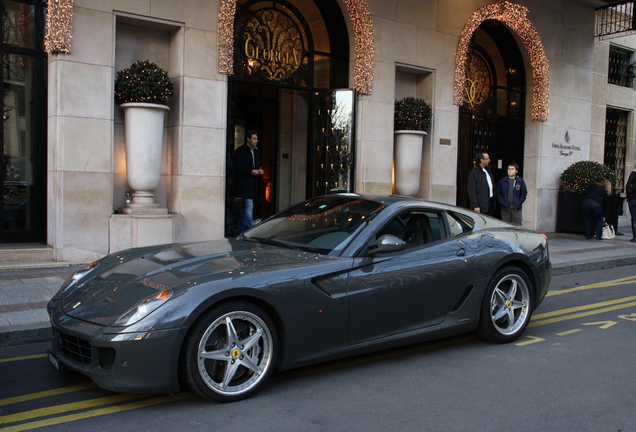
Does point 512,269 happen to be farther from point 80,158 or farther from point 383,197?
point 80,158

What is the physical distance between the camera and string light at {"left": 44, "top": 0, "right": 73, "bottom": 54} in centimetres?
890

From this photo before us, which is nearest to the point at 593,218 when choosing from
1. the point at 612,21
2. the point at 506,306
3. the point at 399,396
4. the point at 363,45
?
the point at 612,21

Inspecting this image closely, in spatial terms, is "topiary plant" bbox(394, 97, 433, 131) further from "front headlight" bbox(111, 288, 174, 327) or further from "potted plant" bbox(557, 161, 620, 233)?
"front headlight" bbox(111, 288, 174, 327)

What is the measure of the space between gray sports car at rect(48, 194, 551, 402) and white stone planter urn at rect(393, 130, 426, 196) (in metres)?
7.35

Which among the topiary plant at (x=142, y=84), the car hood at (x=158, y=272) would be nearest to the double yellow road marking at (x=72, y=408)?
the car hood at (x=158, y=272)

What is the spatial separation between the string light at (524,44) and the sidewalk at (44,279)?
153 inches

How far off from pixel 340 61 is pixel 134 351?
10.4m

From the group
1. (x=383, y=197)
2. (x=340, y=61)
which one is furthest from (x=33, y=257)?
(x=340, y=61)

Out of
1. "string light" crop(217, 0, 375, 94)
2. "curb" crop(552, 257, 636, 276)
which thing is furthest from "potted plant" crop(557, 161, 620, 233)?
"string light" crop(217, 0, 375, 94)

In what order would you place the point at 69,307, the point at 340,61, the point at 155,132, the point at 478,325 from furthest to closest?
the point at 340,61 < the point at 155,132 < the point at 478,325 < the point at 69,307

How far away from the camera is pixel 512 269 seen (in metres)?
5.80

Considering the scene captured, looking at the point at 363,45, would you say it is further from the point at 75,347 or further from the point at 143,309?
the point at 75,347

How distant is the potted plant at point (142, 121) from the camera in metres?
9.63

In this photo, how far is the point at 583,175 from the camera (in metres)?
16.0
